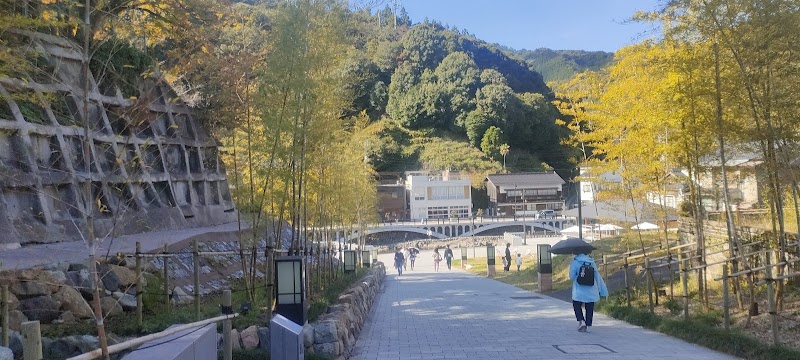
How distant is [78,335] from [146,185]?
10406 mm

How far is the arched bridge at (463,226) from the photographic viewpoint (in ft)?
176

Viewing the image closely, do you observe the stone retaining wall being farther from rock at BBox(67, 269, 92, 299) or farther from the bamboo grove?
the bamboo grove

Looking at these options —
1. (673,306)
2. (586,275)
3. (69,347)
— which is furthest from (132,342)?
(673,306)

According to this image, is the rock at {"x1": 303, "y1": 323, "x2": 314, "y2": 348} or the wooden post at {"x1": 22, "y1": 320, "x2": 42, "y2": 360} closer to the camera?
the wooden post at {"x1": 22, "y1": 320, "x2": 42, "y2": 360}

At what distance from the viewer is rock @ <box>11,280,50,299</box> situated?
6.35 metres

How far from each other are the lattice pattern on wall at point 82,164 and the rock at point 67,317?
86cm

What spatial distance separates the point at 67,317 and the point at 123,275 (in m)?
1.12

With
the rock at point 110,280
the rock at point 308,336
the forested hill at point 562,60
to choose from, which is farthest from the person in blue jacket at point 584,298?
the forested hill at point 562,60

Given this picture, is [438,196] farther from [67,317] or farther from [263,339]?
[67,317]

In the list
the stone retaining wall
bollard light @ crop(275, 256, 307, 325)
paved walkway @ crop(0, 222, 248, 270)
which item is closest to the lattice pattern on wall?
paved walkway @ crop(0, 222, 248, 270)

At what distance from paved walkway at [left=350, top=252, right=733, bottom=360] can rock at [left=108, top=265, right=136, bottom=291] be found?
9.33 feet

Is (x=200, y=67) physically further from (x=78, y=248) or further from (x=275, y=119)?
(x=275, y=119)

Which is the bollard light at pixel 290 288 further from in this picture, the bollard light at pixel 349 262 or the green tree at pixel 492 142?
the green tree at pixel 492 142

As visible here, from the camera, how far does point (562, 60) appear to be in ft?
375
